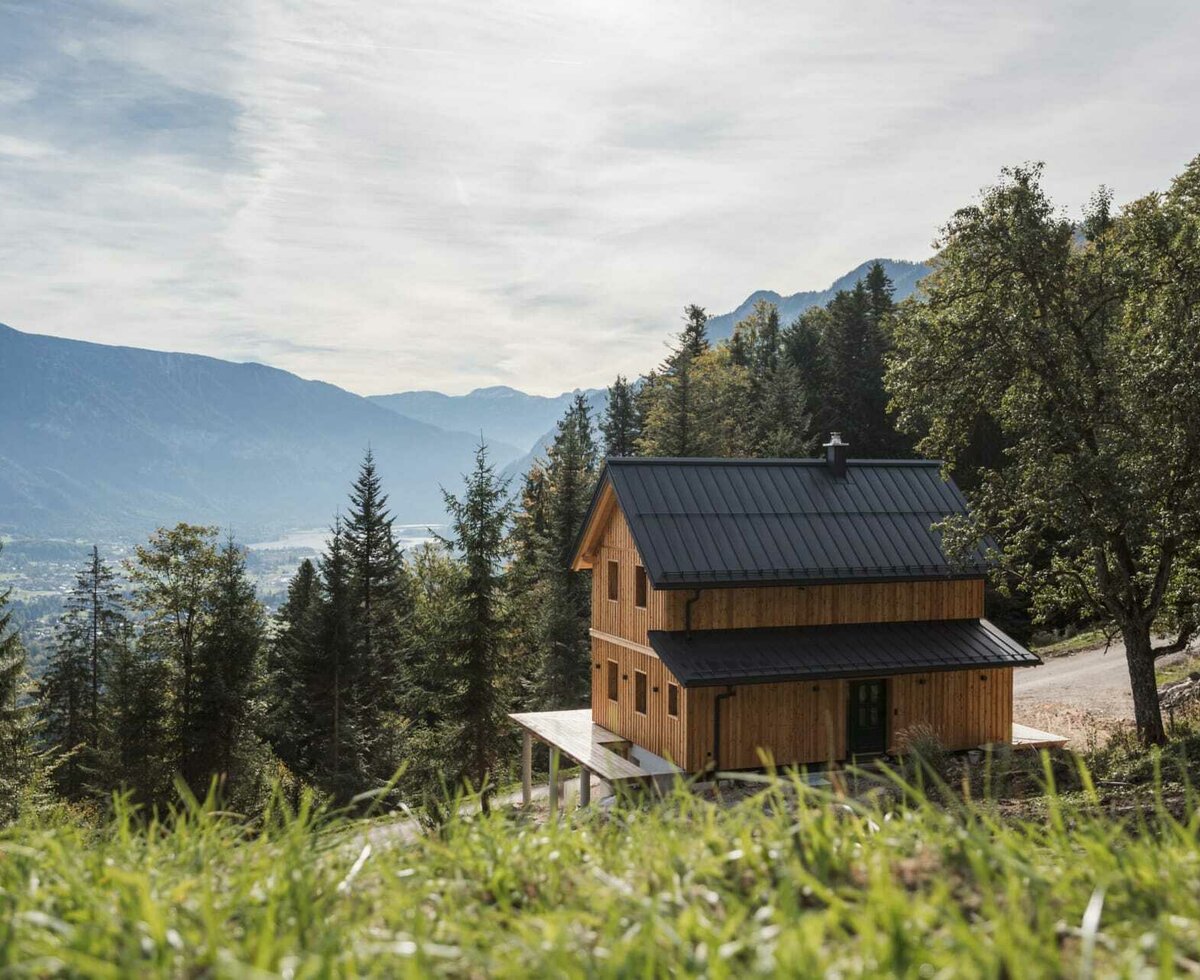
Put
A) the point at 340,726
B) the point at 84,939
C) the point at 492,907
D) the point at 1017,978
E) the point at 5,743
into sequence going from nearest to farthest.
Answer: the point at 1017,978, the point at 84,939, the point at 492,907, the point at 5,743, the point at 340,726

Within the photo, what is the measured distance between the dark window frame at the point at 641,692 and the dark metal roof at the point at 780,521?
3248mm

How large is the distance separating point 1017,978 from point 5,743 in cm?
3916

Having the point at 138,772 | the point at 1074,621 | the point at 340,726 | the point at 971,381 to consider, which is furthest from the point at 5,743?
the point at 1074,621

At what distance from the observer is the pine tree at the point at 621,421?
6519 cm

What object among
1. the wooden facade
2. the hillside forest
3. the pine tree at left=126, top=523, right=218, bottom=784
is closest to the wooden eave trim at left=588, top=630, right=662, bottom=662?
the wooden facade

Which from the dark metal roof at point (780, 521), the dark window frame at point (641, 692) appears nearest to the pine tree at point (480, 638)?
the dark window frame at point (641, 692)

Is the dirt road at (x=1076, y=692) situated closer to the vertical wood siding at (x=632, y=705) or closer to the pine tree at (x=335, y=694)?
the vertical wood siding at (x=632, y=705)

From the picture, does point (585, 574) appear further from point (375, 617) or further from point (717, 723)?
point (717, 723)

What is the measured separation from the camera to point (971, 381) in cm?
1847

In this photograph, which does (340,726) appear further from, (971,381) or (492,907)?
(492,907)

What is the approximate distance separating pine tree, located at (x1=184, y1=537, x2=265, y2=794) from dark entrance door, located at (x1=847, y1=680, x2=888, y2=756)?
20.7 metres

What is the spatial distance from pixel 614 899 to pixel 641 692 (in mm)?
21010

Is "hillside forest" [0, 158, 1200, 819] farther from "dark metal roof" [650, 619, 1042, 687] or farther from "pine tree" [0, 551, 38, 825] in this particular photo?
"dark metal roof" [650, 619, 1042, 687]

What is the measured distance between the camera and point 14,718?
35.1 m
